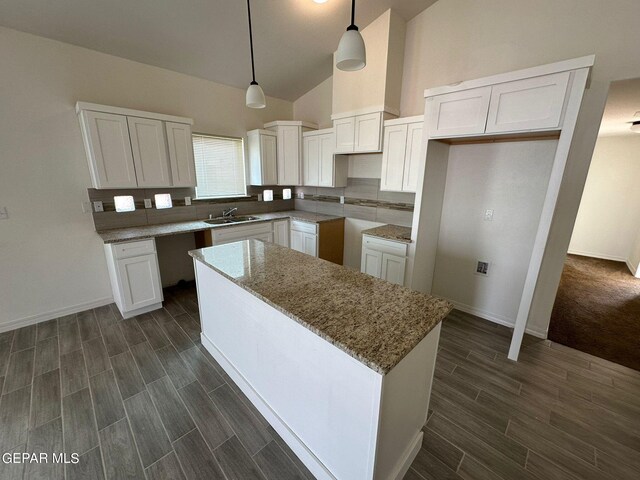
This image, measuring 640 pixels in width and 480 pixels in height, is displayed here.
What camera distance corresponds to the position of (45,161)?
2.59 meters

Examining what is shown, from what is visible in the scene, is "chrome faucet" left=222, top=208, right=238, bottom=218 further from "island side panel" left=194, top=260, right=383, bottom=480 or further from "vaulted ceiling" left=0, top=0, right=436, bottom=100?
"island side panel" left=194, top=260, right=383, bottom=480

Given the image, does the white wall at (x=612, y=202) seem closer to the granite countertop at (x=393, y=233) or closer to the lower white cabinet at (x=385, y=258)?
the granite countertop at (x=393, y=233)

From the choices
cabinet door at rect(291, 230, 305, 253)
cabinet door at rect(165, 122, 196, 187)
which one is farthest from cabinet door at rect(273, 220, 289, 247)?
cabinet door at rect(165, 122, 196, 187)

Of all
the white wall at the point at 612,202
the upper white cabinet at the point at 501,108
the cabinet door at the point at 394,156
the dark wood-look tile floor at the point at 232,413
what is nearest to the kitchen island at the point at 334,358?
the dark wood-look tile floor at the point at 232,413

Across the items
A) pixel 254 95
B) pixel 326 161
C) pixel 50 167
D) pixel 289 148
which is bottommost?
pixel 50 167

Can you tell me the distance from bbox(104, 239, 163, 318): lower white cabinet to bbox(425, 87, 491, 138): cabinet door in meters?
3.14

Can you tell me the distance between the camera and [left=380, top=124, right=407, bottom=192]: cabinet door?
293 centimetres

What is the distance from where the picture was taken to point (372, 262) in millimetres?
3148

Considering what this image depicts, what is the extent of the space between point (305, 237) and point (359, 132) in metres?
1.67

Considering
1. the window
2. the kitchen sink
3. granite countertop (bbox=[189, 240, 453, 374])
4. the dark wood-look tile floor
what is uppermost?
the window

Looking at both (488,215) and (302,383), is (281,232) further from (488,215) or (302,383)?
(302,383)

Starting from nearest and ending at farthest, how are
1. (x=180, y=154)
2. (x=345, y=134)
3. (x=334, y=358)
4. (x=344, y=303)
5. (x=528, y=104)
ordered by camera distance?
1. (x=334, y=358)
2. (x=344, y=303)
3. (x=528, y=104)
4. (x=180, y=154)
5. (x=345, y=134)

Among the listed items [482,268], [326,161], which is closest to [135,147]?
[326,161]

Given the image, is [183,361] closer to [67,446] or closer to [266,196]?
[67,446]
